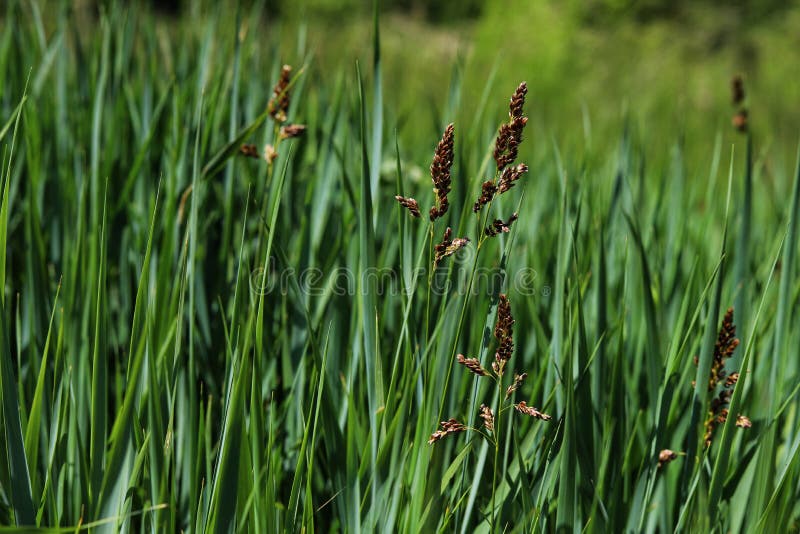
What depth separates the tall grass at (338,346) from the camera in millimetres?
810

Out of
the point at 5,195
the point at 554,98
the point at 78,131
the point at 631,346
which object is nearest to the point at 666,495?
the point at 631,346

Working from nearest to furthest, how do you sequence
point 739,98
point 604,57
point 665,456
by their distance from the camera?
point 665,456 → point 739,98 → point 604,57

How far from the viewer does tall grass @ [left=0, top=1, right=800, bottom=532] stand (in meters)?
0.81

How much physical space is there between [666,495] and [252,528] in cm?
56

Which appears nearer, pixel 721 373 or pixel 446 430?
pixel 446 430

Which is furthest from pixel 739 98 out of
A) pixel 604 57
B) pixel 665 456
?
pixel 604 57

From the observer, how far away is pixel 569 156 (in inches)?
63.7

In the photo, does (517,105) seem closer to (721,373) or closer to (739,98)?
(721,373)

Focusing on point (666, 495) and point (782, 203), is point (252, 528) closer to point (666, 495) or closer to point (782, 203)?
point (666, 495)

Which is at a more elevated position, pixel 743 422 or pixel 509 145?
pixel 509 145

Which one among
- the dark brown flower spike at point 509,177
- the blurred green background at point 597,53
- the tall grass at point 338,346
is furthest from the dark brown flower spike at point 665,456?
the blurred green background at point 597,53

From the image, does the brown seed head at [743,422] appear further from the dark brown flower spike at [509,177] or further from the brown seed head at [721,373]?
the dark brown flower spike at [509,177]

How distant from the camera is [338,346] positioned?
111 centimetres

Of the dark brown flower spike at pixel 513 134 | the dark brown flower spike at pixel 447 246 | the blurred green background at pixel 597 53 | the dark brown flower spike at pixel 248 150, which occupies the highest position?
the blurred green background at pixel 597 53
